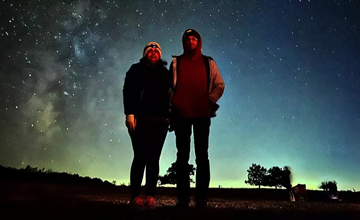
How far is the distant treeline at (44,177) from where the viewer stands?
9.78 m

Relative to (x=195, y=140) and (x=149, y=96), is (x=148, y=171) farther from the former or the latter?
(x=149, y=96)

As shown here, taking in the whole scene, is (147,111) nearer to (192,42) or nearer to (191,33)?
(192,42)

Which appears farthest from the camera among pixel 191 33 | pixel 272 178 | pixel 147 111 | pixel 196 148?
pixel 272 178

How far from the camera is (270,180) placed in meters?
59.8

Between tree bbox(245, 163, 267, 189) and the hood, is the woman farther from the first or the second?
tree bbox(245, 163, 267, 189)

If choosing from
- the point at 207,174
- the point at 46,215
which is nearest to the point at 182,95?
the point at 207,174

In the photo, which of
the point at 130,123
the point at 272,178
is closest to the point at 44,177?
the point at 130,123

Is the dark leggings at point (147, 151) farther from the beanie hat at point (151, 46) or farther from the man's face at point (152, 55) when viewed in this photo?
the beanie hat at point (151, 46)

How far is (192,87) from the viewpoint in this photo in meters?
4.12

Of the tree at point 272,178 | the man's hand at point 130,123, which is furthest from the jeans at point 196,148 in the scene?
the tree at point 272,178

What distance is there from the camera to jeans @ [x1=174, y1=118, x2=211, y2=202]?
3.88 meters

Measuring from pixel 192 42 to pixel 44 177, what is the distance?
29.0 ft

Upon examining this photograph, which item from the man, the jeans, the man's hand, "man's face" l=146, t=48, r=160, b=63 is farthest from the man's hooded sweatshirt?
the man's hand

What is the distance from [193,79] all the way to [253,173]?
63430 mm
